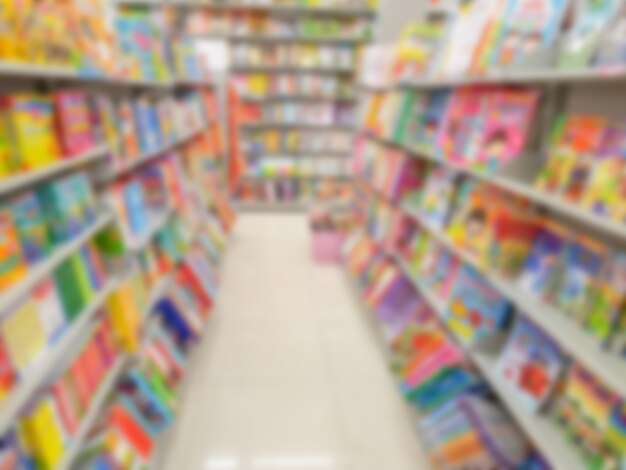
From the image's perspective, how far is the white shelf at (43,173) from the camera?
49.0 inches

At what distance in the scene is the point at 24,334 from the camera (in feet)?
4.44

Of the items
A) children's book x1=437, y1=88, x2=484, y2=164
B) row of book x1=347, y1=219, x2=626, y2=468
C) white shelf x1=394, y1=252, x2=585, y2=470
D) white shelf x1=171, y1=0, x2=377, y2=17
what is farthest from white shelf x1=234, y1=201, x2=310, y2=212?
white shelf x1=394, y1=252, x2=585, y2=470

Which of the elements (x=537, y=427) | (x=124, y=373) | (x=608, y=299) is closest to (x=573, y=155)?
(x=608, y=299)

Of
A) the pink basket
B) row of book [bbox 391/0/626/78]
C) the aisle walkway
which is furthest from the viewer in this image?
the pink basket

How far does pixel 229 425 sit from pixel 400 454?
842 millimetres

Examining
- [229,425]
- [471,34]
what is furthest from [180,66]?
[229,425]

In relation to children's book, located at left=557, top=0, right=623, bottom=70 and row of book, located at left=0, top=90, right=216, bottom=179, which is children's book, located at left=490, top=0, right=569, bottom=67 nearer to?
children's book, located at left=557, top=0, right=623, bottom=70

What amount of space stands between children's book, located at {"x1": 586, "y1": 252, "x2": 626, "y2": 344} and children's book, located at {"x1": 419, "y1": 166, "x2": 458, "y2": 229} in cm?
102

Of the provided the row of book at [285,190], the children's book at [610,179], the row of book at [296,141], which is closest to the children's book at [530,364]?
the children's book at [610,179]

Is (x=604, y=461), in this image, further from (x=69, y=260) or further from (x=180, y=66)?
(x=180, y=66)

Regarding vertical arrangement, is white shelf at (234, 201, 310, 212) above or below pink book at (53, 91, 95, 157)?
below

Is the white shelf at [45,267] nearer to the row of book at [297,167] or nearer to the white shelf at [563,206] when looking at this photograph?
the white shelf at [563,206]

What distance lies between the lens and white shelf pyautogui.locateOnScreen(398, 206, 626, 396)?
50.5 inches

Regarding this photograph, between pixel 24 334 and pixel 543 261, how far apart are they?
69.5 inches
